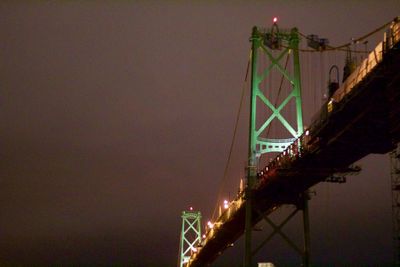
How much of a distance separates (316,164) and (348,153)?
2.43m

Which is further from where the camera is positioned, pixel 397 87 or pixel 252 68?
pixel 252 68

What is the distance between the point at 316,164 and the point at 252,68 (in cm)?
1224

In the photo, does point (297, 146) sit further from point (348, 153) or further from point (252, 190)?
point (252, 190)

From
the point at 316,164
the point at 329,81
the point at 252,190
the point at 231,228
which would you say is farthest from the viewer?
the point at 231,228

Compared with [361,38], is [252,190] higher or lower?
lower

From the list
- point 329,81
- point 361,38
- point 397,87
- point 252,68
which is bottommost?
point 397,87

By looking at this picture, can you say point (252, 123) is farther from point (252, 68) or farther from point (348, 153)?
point (348, 153)

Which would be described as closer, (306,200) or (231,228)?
(306,200)

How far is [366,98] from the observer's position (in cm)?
2372

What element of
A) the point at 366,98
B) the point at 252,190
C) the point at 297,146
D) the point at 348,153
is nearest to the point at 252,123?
the point at 252,190

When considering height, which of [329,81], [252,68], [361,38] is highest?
[252,68]

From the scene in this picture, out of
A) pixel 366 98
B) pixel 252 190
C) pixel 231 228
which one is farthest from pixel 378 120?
pixel 231 228

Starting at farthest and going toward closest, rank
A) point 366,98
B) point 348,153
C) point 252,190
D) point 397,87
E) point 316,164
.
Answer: point 252,190 → point 316,164 → point 348,153 → point 366,98 → point 397,87

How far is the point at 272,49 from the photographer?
4400cm
